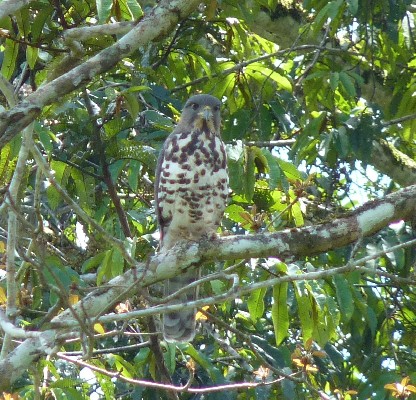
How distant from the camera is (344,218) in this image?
13.1 feet

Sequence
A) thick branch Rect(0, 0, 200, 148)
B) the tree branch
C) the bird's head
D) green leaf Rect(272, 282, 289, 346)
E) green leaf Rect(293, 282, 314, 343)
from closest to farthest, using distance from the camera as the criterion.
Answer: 1. thick branch Rect(0, 0, 200, 148)
2. the tree branch
3. green leaf Rect(272, 282, 289, 346)
4. green leaf Rect(293, 282, 314, 343)
5. the bird's head

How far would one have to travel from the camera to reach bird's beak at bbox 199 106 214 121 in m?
5.07

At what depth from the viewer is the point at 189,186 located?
15.9 ft

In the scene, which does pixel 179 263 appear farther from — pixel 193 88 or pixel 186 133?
pixel 193 88

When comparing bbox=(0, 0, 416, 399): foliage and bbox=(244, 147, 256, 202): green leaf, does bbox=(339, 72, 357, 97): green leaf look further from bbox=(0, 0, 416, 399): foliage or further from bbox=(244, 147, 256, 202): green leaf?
bbox=(244, 147, 256, 202): green leaf

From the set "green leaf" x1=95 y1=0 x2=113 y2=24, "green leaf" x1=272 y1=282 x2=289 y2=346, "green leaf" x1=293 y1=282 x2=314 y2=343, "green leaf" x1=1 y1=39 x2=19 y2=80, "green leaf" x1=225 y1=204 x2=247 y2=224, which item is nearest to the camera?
"green leaf" x1=95 y1=0 x2=113 y2=24

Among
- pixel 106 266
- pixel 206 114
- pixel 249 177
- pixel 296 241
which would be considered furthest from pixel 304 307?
pixel 206 114

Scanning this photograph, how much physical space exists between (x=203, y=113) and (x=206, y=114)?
2 cm

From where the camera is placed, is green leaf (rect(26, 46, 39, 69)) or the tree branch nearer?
the tree branch

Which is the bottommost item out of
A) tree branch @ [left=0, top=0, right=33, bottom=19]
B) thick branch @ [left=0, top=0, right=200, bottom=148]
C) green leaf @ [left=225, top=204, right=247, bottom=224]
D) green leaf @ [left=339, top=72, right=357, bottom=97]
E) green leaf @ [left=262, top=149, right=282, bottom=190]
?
Result: green leaf @ [left=225, top=204, right=247, bottom=224]

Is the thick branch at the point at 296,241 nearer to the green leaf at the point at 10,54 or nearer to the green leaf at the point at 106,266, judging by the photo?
the green leaf at the point at 106,266

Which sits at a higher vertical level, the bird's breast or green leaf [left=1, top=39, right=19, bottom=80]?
green leaf [left=1, top=39, right=19, bottom=80]

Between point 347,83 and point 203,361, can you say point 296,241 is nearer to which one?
point 203,361

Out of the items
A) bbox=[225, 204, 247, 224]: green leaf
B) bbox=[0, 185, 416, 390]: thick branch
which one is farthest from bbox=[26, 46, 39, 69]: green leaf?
bbox=[225, 204, 247, 224]: green leaf
